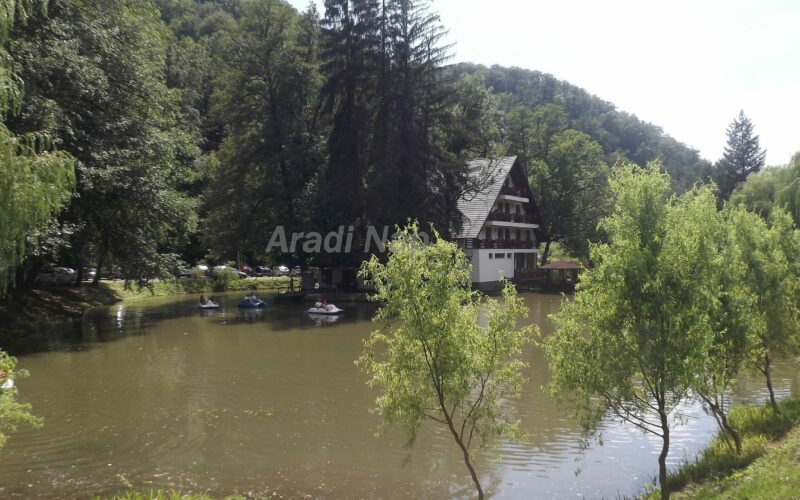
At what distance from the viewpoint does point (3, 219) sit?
20.5 ft

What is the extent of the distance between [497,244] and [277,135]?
20.3m

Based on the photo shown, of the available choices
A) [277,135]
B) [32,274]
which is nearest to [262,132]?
[277,135]

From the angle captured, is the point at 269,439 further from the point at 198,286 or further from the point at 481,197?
the point at 198,286

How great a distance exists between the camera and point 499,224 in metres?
45.7

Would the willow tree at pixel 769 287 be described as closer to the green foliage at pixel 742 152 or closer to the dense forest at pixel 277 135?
the dense forest at pixel 277 135

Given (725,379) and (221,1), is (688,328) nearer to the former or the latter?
(725,379)

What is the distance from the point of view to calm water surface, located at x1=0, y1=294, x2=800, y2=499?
33.2 ft

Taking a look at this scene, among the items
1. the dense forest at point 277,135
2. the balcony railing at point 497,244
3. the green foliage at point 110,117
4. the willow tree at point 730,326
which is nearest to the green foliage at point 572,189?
the dense forest at point 277,135

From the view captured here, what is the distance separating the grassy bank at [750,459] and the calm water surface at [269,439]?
2.95 feet

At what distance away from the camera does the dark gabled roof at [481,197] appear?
41109 mm

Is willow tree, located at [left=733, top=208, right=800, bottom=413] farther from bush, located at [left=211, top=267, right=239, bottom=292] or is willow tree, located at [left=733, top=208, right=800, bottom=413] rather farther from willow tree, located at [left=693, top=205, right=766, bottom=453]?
bush, located at [left=211, top=267, right=239, bottom=292]

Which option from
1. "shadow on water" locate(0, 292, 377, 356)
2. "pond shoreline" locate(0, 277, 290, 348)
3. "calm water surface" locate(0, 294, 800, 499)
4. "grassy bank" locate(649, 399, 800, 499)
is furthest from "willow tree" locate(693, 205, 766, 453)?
"pond shoreline" locate(0, 277, 290, 348)

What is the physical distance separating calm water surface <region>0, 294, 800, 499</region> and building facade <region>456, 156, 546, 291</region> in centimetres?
2306

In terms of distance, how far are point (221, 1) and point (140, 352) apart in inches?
3268
